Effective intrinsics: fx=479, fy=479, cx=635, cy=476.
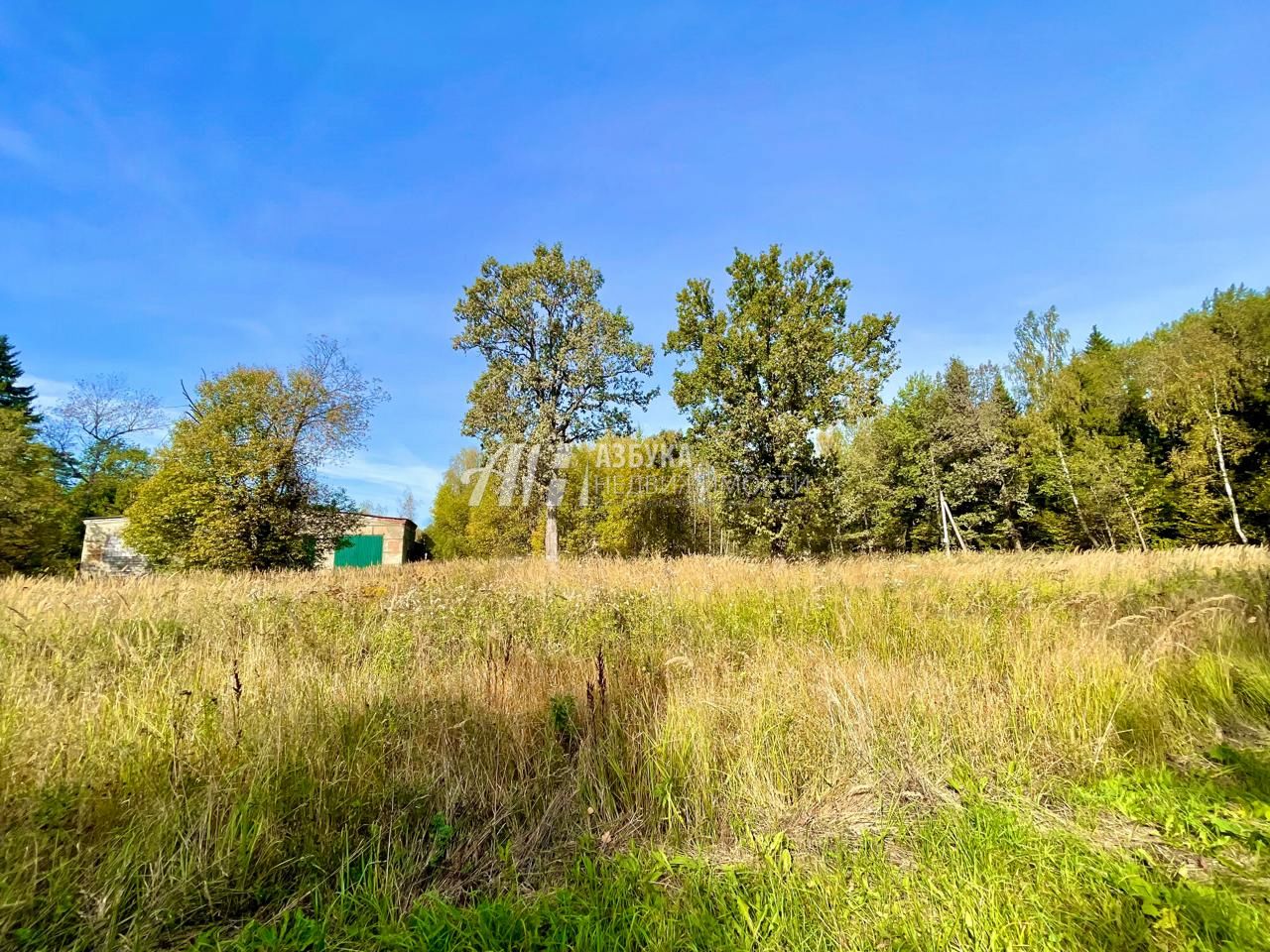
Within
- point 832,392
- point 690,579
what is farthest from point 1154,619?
point 832,392

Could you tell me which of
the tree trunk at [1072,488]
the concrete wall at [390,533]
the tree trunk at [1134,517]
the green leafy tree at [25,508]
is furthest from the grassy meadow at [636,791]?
the concrete wall at [390,533]

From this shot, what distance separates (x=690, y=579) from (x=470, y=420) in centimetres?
1517

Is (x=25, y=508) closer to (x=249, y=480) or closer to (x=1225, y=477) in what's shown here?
(x=249, y=480)

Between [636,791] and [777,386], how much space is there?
1329 cm

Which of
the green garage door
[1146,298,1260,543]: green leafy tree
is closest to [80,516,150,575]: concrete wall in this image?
the green garage door

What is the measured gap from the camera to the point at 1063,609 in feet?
18.3

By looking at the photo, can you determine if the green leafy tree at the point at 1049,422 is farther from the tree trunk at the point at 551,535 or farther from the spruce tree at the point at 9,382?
the spruce tree at the point at 9,382

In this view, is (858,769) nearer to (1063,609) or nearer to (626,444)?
(1063,609)

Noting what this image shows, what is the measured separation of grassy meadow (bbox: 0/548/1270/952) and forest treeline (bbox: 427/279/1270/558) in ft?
36.7

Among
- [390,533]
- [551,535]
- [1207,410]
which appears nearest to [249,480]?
[551,535]

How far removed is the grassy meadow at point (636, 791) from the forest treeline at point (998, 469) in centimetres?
1119

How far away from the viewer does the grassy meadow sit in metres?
1.62

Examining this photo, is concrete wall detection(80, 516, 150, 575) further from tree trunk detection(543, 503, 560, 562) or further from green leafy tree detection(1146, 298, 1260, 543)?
green leafy tree detection(1146, 298, 1260, 543)

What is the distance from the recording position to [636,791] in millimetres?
2406
